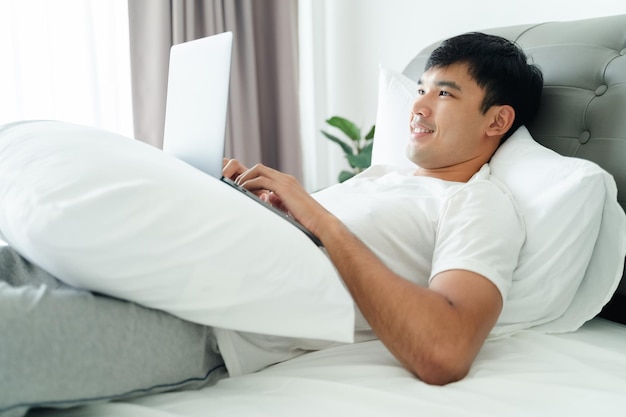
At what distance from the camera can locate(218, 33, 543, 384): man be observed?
0.86 metres

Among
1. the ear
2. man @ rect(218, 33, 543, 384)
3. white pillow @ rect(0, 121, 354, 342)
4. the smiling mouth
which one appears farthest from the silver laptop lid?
the ear

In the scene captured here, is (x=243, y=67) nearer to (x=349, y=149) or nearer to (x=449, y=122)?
(x=349, y=149)

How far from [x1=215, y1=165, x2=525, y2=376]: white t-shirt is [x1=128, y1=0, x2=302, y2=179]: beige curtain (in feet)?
5.18

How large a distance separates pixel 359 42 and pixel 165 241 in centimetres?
244

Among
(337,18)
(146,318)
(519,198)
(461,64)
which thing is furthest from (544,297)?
(337,18)

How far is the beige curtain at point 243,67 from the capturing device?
2.58 meters

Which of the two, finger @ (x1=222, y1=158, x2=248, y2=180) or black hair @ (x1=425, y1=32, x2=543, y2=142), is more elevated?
black hair @ (x1=425, y1=32, x2=543, y2=142)

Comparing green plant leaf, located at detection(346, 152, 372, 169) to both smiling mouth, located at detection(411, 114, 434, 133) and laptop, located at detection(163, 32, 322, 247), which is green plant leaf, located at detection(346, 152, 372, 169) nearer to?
smiling mouth, located at detection(411, 114, 434, 133)

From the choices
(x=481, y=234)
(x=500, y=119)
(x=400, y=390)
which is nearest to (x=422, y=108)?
(x=500, y=119)

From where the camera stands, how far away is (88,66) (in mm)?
2465

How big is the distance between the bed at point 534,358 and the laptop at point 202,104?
0.24 m

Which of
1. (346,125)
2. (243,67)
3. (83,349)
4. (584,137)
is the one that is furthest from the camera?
(243,67)

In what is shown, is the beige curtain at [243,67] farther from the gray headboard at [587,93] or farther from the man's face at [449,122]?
the gray headboard at [587,93]

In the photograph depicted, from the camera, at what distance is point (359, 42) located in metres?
2.94
